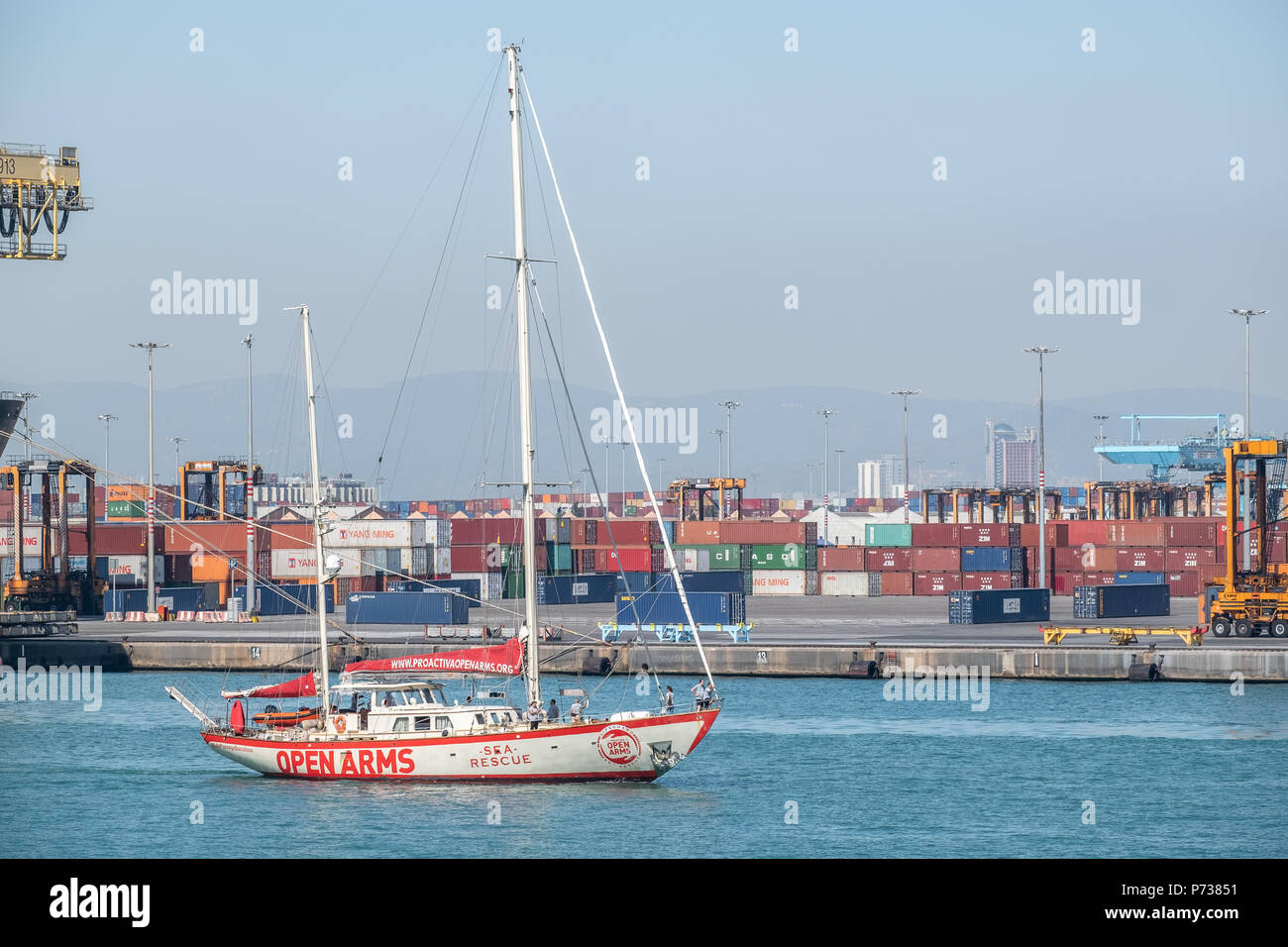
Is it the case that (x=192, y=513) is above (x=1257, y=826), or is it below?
above

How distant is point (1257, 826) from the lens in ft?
105

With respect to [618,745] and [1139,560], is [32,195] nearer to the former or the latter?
[618,745]

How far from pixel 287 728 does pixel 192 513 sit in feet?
265

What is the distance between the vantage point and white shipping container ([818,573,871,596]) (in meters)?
102

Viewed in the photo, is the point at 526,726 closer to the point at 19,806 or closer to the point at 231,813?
the point at 231,813

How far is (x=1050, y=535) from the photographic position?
328 ft

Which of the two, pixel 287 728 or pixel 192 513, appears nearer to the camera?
pixel 287 728

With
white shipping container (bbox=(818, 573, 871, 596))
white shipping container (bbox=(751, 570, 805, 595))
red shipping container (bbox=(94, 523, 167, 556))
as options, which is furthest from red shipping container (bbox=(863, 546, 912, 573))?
red shipping container (bbox=(94, 523, 167, 556))

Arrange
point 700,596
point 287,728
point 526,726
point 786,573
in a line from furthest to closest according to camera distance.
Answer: point 786,573 < point 700,596 < point 287,728 < point 526,726

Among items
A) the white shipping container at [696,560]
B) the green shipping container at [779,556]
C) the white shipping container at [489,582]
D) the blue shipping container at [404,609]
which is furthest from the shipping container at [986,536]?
the blue shipping container at [404,609]

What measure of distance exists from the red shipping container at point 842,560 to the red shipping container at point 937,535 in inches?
157

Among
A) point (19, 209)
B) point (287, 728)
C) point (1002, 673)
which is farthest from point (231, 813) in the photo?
point (1002, 673)

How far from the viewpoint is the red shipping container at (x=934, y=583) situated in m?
100
